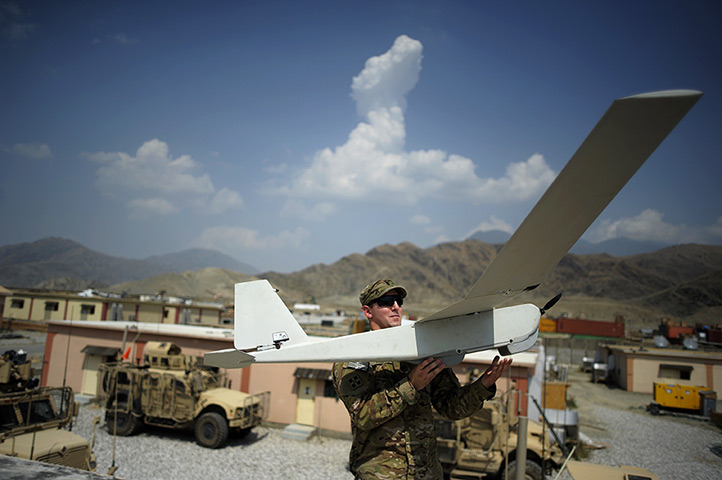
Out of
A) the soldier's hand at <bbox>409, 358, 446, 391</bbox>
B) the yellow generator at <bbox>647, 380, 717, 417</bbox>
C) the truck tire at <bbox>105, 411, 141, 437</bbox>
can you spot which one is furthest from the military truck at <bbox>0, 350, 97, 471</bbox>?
the yellow generator at <bbox>647, 380, 717, 417</bbox>

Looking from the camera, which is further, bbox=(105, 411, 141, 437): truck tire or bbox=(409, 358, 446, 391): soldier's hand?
bbox=(105, 411, 141, 437): truck tire

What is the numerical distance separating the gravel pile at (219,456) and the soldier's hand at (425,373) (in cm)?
877

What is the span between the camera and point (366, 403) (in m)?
2.74

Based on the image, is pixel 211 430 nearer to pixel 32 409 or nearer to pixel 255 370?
pixel 255 370

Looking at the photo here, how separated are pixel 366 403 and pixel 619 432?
16422 mm

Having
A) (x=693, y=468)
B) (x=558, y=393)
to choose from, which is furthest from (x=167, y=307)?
(x=693, y=468)

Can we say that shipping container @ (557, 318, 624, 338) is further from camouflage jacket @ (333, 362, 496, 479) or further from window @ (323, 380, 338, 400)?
camouflage jacket @ (333, 362, 496, 479)

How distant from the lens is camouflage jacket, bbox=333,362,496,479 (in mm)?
2675

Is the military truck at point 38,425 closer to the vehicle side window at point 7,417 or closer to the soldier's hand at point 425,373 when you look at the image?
the vehicle side window at point 7,417

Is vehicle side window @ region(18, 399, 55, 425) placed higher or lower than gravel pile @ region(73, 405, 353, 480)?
higher

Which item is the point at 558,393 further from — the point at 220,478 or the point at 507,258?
the point at 507,258

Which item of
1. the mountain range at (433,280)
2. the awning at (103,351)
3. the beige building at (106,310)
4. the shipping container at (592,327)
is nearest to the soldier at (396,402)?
the awning at (103,351)

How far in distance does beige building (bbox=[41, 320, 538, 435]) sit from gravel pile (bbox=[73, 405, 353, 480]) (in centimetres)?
84

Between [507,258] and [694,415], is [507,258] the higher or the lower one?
the higher one
